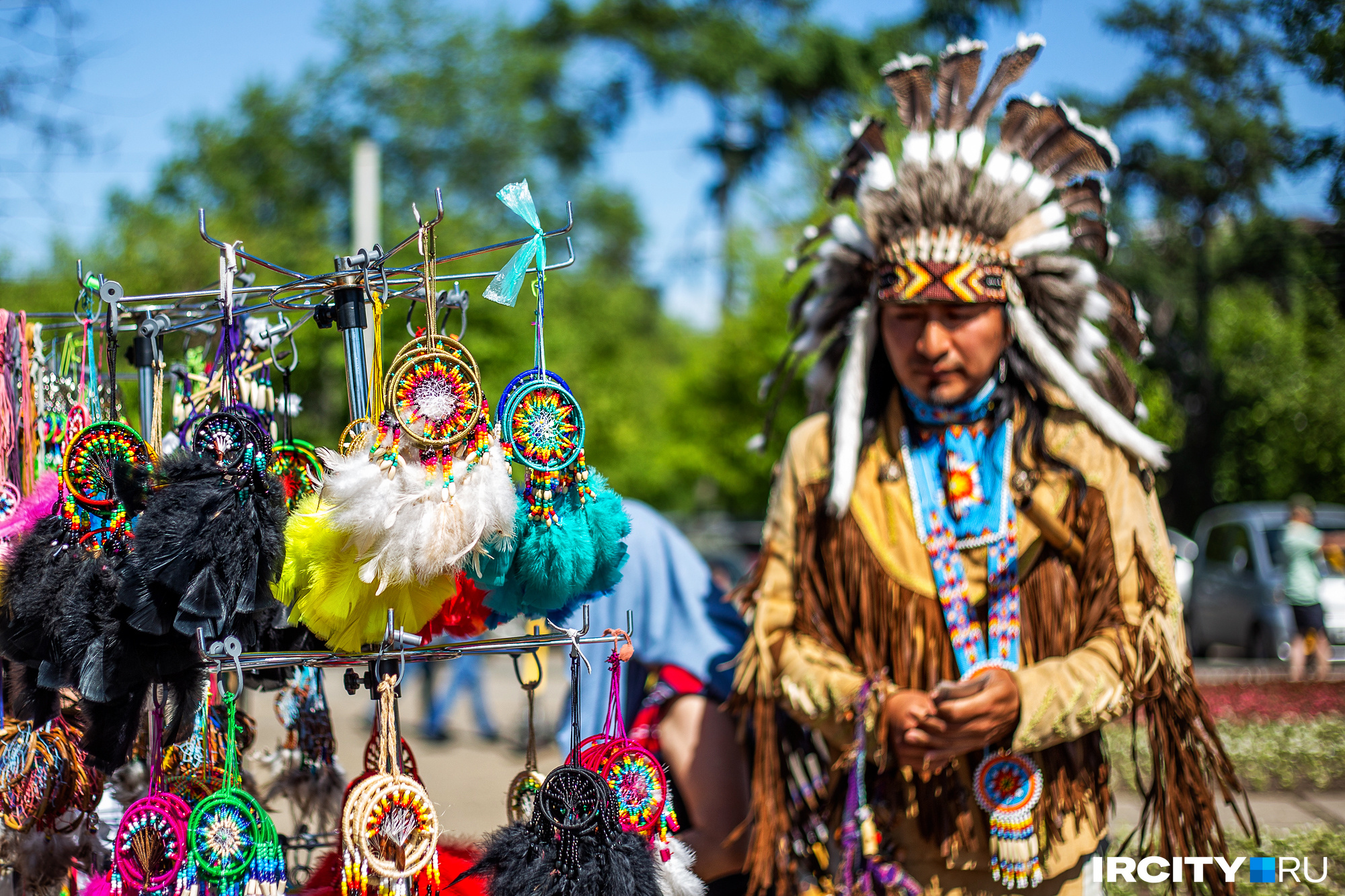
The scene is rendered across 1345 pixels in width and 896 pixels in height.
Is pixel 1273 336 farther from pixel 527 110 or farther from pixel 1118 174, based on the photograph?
pixel 527 110

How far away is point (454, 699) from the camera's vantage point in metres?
7.52

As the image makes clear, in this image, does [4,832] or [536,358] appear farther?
[4,832]

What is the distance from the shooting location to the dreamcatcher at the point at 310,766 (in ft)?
7.01

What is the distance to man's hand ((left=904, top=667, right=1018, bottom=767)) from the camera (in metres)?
2.11

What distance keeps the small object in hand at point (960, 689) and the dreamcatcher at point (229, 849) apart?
1.27 m

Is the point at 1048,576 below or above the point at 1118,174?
below

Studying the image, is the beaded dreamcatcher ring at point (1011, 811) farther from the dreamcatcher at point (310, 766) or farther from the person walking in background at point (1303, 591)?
the person walking in background at point (1303, 591)

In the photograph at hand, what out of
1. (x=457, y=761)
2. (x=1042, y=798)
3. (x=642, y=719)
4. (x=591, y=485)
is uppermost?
(x=591, y=485)

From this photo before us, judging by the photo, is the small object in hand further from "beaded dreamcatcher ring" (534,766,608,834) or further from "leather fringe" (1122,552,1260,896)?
"beaded dreamcatcher ring" (534,766,608,834)

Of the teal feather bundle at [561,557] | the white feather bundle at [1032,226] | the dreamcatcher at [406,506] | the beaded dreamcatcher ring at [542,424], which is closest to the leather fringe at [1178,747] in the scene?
the white feather bundle at [1032,226]

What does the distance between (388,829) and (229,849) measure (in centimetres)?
23

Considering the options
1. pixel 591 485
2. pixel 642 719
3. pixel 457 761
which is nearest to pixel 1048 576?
pixel 642 719

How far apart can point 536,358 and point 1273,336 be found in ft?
52.2

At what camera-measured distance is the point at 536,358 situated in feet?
5.18
